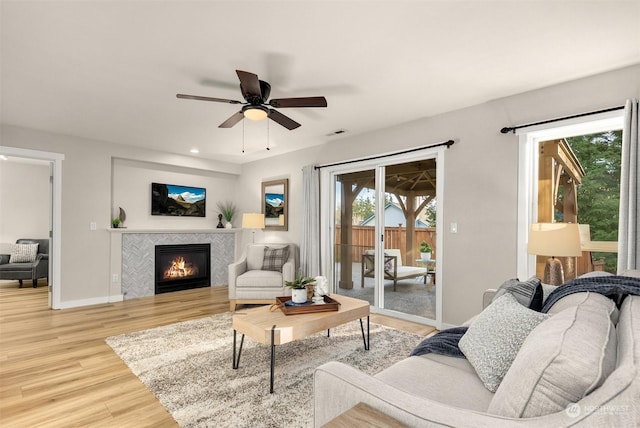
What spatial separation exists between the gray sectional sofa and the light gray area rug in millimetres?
1025

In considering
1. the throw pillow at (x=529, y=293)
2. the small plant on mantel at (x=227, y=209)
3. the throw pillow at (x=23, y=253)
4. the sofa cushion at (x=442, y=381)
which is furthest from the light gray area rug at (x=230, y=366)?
the throw pillow at (x=23, y=253)

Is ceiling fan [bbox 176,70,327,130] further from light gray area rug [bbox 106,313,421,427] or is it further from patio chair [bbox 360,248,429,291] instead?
patio chair [bbox 360,248,429,291]

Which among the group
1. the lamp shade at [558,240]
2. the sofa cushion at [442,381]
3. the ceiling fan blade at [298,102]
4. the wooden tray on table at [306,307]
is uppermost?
the ceiling fan blade at [298,102]

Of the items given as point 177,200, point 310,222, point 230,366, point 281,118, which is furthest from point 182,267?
point 281,118

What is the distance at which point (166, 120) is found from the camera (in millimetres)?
3875

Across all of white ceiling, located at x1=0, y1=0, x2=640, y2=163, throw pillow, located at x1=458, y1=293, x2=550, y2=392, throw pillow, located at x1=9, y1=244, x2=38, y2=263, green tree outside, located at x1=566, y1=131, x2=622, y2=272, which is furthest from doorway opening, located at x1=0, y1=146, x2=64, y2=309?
green tree outside, located at x1=566, y1=131, x2=622, y2=272

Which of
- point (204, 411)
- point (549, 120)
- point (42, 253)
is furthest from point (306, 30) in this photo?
point (42, 253)

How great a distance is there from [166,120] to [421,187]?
324 centimetres

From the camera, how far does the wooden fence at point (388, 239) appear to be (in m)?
3.90

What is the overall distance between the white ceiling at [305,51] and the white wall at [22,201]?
405 cm

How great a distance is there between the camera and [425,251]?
3895 mm

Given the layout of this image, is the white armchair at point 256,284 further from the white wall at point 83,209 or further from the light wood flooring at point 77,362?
the white wall at point 83,209

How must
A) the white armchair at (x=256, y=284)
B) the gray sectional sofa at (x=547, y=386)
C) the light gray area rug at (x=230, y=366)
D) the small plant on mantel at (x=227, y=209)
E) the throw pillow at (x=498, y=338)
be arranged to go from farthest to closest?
the small plant on mantel at (x=227, y=209)
the white armchair at (x=256, y=284)
the light gray area rug at (x=230, y=366)
the throw pillow at (x=498, y=338)
the gray sectional sofa at (x=547, y=386)

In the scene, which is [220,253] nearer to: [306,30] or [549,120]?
[306,30]
